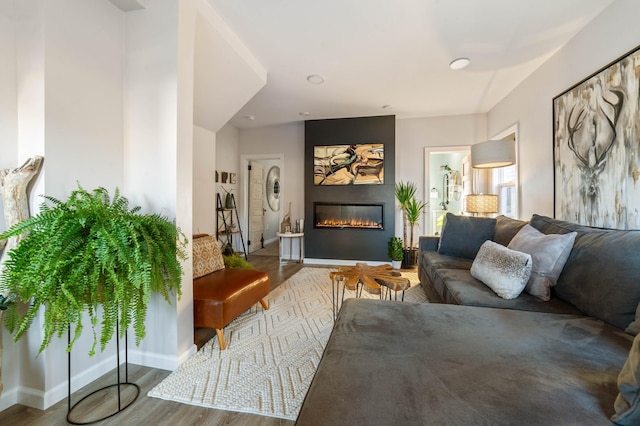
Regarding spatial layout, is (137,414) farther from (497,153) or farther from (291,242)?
(291,242)

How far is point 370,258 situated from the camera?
4.77 m

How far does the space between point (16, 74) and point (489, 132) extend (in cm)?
549

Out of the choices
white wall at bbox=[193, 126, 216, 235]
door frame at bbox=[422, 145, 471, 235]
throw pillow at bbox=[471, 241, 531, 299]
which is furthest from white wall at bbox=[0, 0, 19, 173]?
door frame at bbox=[422, 145, 471, 235]

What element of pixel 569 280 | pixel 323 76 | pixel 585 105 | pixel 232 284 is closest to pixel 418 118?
pixel 323 76

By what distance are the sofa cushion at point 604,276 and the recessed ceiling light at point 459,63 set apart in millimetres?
2041

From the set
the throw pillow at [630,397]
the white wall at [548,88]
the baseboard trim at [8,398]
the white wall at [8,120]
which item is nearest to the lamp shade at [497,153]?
the white wall at [548,88]

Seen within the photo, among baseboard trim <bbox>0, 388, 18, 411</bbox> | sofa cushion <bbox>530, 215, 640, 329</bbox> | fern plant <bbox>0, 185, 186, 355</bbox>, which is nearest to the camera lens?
fern plant <bbox>0, 185, 186, 355</bbox>

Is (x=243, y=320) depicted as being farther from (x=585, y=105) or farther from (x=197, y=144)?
(x=585, y=105)

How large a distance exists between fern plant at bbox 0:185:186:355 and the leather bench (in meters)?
0.62

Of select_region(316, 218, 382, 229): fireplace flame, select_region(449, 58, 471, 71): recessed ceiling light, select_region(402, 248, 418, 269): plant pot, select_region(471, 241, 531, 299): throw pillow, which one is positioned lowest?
select_region(402, 248, 418, 269): plant pot

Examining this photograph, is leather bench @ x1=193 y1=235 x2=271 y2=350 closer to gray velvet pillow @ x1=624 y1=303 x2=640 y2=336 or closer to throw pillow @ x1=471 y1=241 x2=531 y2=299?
throw pillow @ x1=471 y1=241 x2=531 y2=299

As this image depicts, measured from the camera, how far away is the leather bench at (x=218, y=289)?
1.97 meters

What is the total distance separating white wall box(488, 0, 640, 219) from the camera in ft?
6.40

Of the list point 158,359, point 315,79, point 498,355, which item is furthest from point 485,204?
Result: point 158,359
